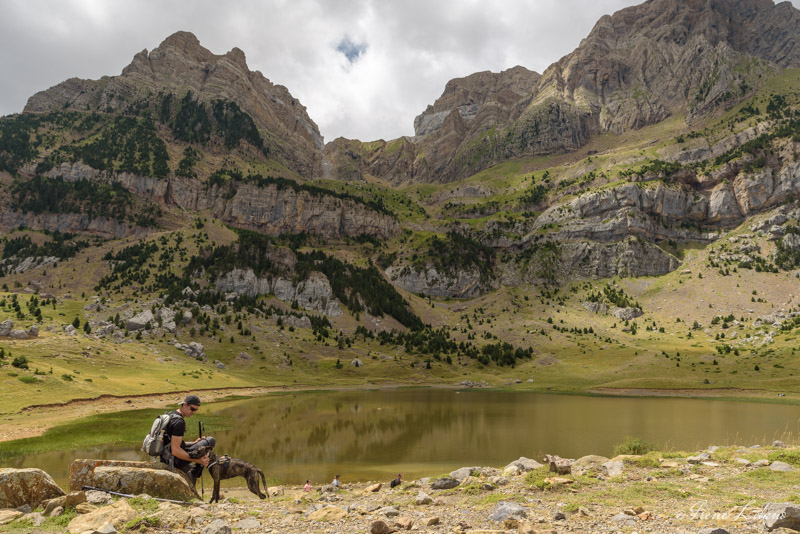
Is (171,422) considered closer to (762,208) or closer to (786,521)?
(786,521)

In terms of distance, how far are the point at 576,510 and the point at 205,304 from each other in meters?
142

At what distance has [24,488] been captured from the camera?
40.3ft

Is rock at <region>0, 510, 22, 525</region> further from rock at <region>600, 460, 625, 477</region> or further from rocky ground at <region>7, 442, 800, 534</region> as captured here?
rock at <region>600, 460, 625, 477</region>

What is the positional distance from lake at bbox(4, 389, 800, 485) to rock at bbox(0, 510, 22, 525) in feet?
49.7

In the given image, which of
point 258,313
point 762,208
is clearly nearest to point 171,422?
point 258,313

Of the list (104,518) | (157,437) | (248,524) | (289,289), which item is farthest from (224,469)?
(289,289)

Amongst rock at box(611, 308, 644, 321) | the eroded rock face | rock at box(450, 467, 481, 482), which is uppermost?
the eroded rock face

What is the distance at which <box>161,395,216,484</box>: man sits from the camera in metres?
12.3

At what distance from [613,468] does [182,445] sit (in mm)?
16567

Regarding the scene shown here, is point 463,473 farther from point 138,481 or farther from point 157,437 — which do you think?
point 138,481

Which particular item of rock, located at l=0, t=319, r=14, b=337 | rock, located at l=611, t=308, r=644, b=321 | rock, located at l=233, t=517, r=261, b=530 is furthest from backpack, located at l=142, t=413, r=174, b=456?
rock, located at l=611, t=308, r=644, b=321

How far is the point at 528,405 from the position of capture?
216 feet

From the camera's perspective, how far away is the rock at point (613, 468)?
15.6 metres

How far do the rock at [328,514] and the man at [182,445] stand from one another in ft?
12.9
